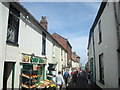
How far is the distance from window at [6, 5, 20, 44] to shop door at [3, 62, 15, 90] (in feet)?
3.79

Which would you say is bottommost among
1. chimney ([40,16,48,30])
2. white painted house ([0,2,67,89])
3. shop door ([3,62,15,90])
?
shop door ([3,62,15,90])

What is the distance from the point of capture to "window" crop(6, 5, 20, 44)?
646cm

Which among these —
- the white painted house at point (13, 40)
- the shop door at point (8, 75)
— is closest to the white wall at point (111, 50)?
the white painted house at point (13, 40)

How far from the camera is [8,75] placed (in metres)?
6.65

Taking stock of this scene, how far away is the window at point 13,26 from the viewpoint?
646cm

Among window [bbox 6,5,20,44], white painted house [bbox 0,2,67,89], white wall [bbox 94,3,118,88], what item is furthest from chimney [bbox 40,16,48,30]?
window [bbox 6,5,20,44]

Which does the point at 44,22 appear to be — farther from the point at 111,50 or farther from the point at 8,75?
the point at 8,75

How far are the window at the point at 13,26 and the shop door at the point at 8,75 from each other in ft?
3.79

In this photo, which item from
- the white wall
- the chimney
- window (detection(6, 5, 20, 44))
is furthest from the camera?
the chimney

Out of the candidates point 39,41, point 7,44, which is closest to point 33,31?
point 39,41

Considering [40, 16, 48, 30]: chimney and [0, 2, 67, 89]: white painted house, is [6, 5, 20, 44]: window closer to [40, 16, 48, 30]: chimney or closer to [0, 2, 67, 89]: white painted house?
[0, 2, 67, 89]: white painted house

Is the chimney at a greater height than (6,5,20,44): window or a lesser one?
greater

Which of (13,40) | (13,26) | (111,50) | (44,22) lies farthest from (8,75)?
(44,22)

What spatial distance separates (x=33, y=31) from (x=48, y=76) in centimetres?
502
